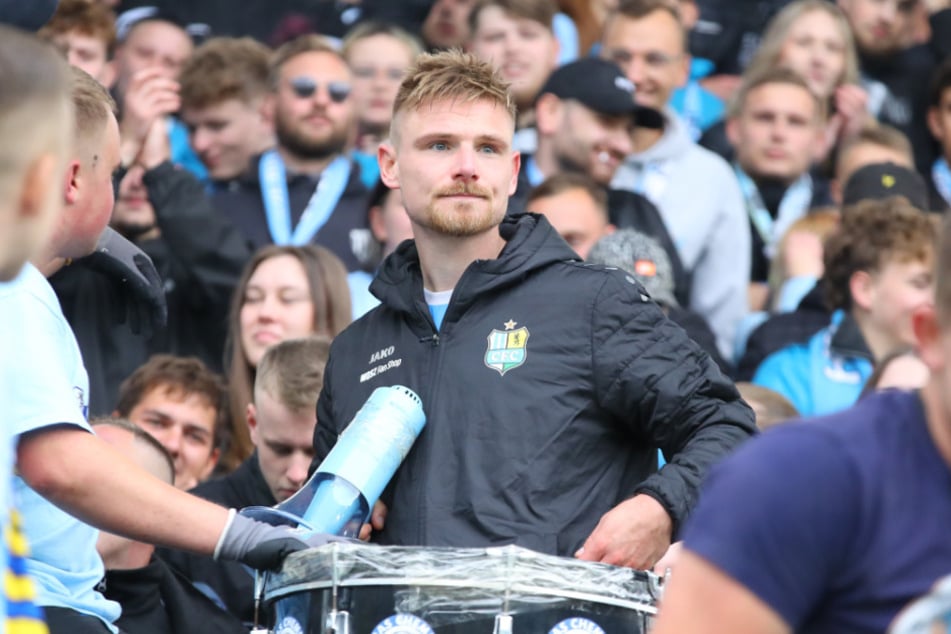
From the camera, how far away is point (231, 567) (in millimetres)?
6785

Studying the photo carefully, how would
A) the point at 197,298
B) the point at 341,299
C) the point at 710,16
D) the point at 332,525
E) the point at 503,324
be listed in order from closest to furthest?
the point at 332,525
the point at 503,324
the point at 341,299
the point at 197,298
the point at 710,16

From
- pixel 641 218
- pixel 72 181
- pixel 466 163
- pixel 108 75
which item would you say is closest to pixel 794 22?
pixel 641 218

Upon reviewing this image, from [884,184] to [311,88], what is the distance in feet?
11.0

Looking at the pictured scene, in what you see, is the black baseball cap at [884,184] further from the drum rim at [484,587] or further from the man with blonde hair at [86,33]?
the drum rim at [484,587]

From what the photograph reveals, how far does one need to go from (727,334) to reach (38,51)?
272 inches

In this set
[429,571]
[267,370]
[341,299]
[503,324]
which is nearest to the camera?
[429,571]

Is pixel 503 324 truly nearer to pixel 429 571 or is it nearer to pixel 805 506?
pixel 429 571

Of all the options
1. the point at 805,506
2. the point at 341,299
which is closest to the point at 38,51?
the point at 805,506

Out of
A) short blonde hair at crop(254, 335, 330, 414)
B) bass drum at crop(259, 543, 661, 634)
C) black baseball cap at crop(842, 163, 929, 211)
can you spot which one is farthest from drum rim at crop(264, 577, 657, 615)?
black baseball cap at crop(842, 163, 929, 211)

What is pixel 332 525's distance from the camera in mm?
4867

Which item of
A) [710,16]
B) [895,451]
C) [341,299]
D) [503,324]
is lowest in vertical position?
[895,451]

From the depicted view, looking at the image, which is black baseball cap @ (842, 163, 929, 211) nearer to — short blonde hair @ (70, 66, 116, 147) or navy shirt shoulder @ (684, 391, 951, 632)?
short blonde hair @ (70, 66, 116, 147)

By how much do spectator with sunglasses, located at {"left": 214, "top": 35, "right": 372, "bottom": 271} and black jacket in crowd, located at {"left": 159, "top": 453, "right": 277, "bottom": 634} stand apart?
2562 millimetres

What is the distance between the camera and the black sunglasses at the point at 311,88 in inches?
384
